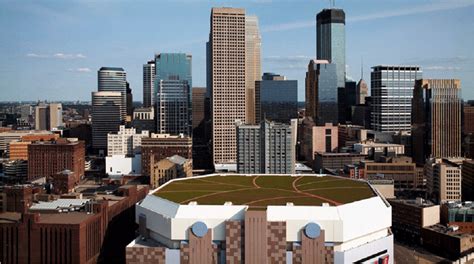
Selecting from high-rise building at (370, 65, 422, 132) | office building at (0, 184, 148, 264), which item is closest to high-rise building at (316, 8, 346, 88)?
high-rise building at (370, 65, 422, 132)

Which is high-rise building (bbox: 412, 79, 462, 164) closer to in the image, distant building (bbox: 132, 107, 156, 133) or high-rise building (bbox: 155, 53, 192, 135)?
high-rise building (bbox: 155, 53, 192, 135)

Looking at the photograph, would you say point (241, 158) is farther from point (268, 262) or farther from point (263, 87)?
point (263, 87)

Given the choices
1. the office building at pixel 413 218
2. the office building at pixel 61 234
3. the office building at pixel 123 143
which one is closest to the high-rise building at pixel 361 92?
the office building at pixel 123 143

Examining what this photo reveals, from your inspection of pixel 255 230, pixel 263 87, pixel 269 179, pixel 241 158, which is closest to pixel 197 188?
pixel 269 179

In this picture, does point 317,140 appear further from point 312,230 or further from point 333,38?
point 312,230

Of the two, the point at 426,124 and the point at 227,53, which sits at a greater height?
the point at 227,53

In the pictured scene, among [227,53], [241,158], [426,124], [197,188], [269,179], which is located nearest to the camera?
[197,188]
